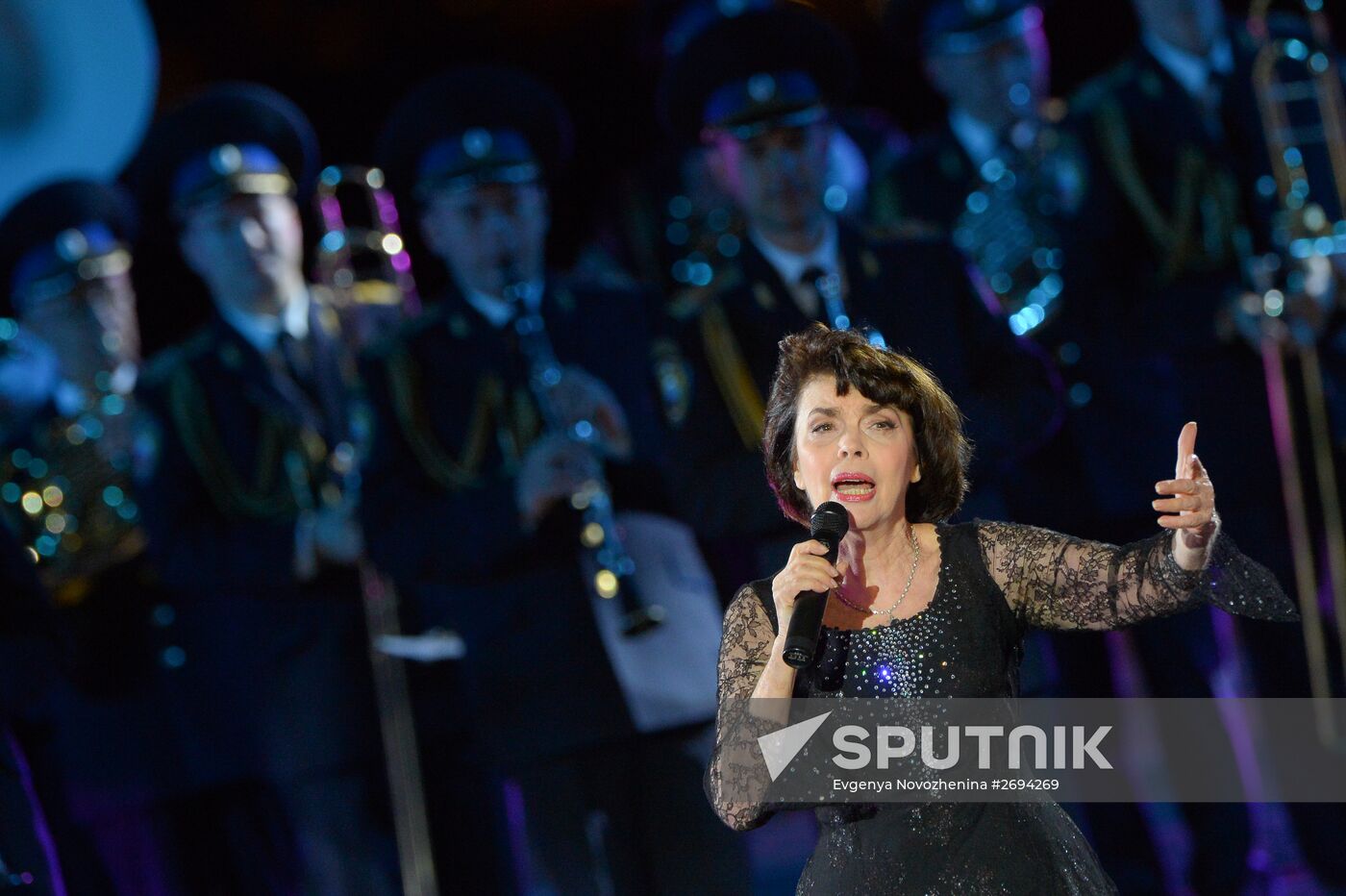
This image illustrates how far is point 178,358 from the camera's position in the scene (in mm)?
4918

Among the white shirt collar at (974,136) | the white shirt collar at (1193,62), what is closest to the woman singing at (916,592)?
the white shirt collar at (1193,62)

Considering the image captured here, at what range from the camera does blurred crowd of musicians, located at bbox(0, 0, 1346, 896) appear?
416 centimetres

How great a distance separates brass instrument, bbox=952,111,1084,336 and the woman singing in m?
2.05

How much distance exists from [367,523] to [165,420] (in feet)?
2.70

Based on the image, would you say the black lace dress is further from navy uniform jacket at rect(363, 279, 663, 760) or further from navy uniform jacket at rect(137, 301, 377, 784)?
navy uniform jacket at rect(137, 301, 377, 784)

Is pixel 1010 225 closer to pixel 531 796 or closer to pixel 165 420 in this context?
pixel 531 796

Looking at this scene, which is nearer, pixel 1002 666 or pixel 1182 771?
pixel 1002 666

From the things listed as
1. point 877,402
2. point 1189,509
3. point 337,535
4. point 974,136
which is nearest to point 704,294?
point 337,535

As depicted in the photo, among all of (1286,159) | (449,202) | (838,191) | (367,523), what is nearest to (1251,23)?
(1286,159)

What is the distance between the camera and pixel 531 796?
13.5ft

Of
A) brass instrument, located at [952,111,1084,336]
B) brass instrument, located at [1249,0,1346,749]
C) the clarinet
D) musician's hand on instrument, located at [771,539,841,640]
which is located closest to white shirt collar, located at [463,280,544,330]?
the clarinet

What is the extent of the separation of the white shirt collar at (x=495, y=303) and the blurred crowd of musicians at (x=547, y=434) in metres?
0.01

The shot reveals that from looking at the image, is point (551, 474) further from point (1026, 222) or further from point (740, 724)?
point (740, 724)

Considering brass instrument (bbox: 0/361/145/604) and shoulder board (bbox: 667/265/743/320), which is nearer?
shoulder board (bbox: 667/265/743/320)
